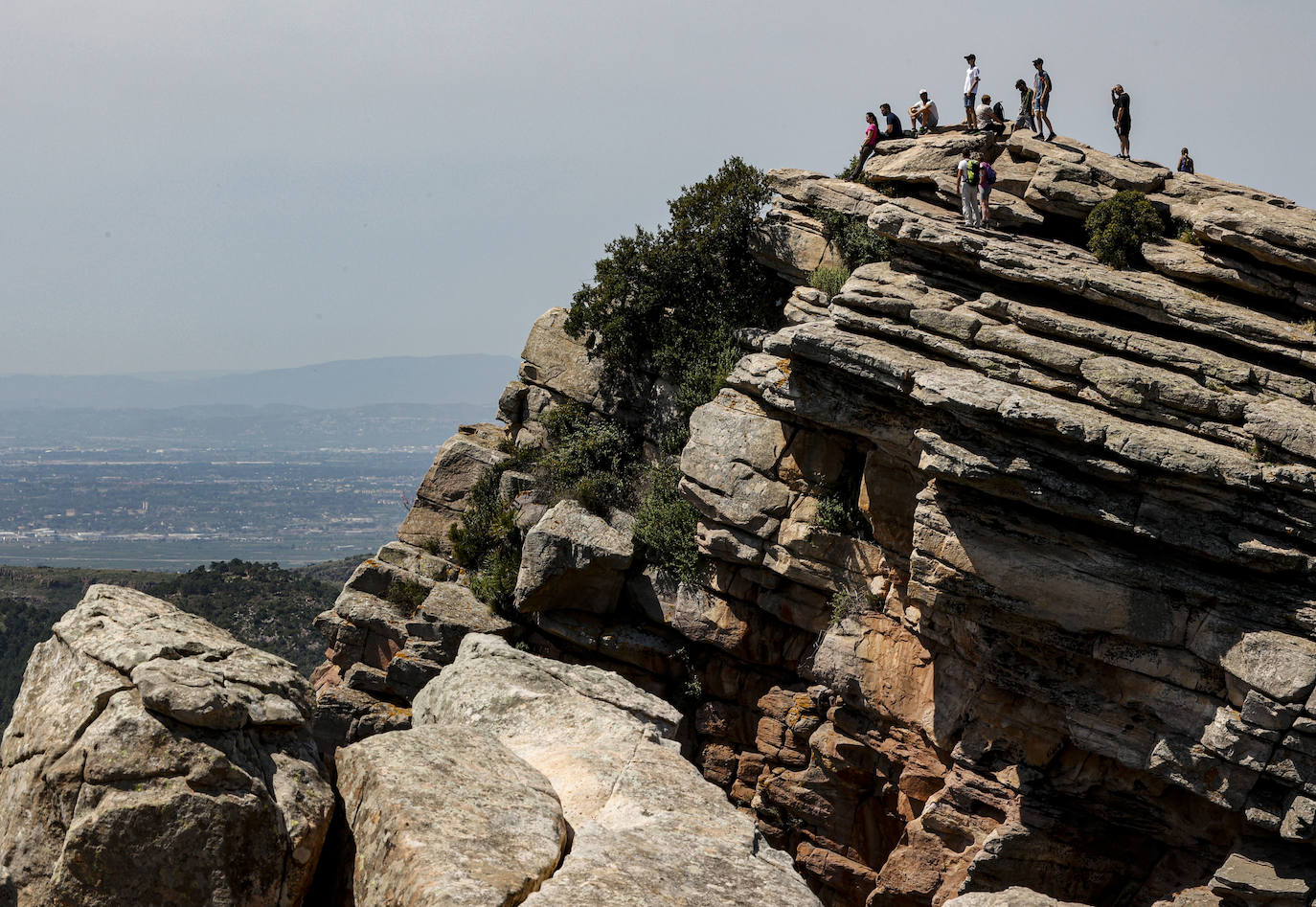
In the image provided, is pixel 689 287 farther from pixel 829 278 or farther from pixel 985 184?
pixel 985 184

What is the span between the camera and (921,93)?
34.1 m

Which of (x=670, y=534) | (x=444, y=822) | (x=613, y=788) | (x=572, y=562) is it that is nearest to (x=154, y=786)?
(x=444, y=822)

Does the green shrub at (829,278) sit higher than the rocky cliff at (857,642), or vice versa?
the green shrub at (829,278)

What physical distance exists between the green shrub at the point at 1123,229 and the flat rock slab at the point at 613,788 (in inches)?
716

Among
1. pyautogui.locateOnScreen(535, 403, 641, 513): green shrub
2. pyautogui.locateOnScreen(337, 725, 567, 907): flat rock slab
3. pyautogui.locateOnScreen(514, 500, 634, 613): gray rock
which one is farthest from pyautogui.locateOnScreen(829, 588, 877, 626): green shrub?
pyautogui.locateOnScreen(337, 725, 567, 907): flat rock slab

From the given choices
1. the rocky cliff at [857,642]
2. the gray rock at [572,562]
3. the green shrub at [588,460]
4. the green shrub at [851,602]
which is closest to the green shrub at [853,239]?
the rocky cliff at [857,642]

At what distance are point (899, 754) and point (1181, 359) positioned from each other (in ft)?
41.3

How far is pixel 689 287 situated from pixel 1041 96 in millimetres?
12930

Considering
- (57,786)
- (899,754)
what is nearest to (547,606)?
(899,754)

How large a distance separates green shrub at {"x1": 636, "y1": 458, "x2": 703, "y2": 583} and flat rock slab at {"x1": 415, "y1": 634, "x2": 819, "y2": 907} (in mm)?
13517

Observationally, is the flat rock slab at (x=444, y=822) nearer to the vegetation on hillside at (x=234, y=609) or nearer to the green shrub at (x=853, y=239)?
the green shrub at (x=853, y=239)

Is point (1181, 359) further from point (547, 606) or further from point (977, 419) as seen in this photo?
point (547, 606)

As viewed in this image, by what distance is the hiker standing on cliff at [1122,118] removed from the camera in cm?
3016

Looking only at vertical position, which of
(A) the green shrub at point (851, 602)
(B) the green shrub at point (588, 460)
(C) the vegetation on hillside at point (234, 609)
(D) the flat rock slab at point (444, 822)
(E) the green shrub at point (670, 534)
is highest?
(B) the green shrub at point (588, 460)
